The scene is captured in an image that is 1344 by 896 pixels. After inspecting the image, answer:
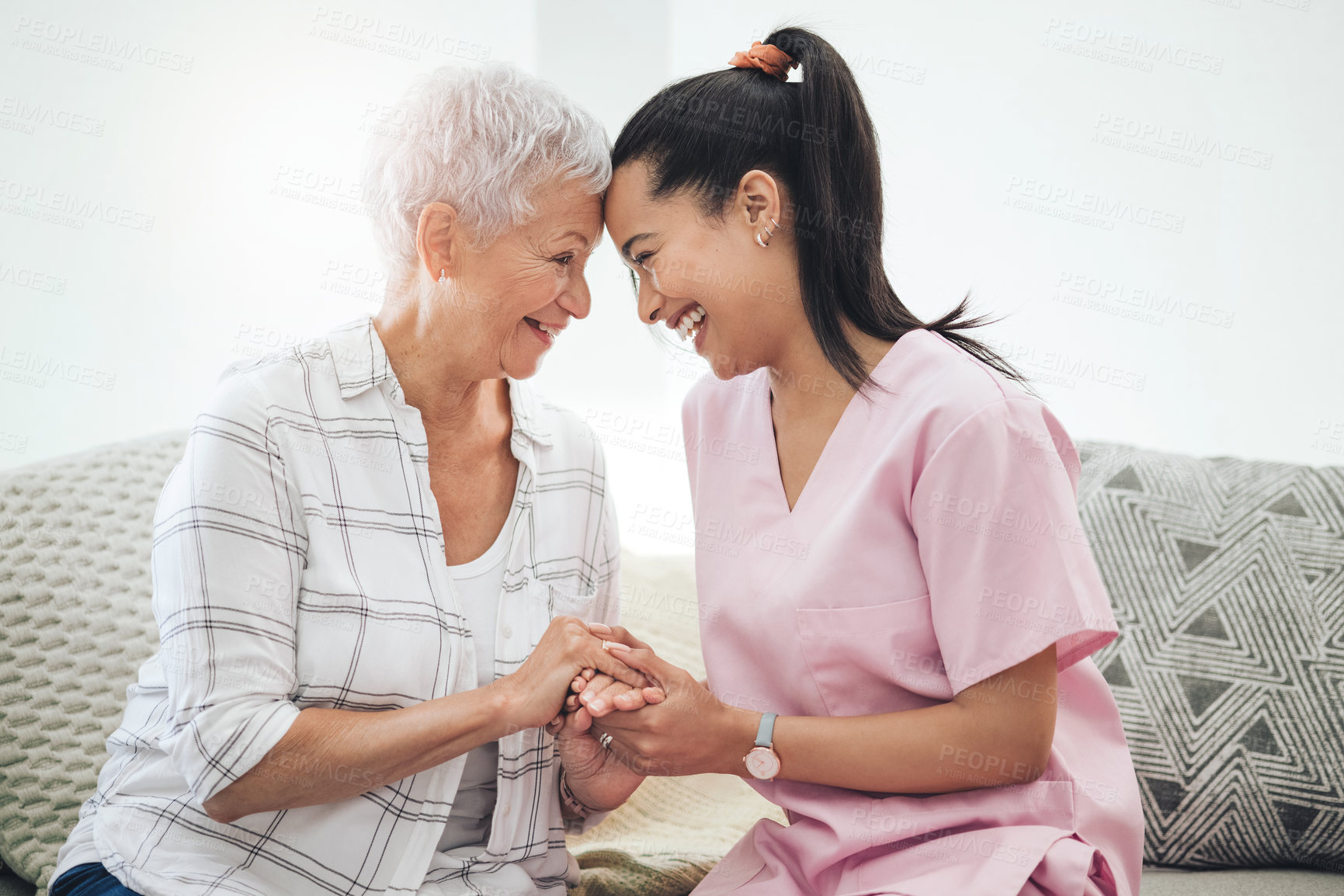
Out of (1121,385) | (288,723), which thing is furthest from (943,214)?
(288,723)

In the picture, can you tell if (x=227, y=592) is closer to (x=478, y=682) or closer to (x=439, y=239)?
(x=478, y=682)

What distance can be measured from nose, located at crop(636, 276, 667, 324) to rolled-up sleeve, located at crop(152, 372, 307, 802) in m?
0.54

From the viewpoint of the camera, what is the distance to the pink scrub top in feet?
3.74

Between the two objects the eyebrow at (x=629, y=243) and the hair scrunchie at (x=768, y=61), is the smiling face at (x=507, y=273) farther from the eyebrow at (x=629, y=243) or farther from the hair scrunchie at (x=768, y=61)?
the hair scrunchie at (x=768, y=61)

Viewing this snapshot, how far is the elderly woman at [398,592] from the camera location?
48.9 inches

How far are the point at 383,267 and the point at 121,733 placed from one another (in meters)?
0.78

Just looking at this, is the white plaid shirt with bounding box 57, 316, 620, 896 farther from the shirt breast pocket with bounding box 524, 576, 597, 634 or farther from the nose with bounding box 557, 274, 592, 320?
the nose with bounding box 557, 274, 592, 320

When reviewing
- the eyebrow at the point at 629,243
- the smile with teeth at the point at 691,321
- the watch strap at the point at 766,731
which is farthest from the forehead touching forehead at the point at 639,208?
the watch strap at the point at 766,731

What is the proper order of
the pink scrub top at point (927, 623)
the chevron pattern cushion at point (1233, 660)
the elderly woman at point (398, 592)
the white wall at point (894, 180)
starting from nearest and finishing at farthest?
the pink scrub top at point (927, 623) < the elderly woman at point (398, 592) < the chevron pattern cushion at point (1233, 660) < the white wall at point (894, 180)

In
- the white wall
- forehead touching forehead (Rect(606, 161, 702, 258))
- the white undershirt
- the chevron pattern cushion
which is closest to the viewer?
forehead touching forehead (Rect(606, 161, 702, 258))

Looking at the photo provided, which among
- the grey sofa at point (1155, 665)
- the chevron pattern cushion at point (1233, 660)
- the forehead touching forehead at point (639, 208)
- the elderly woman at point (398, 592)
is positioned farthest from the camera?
the chevron pattern cushion at point (1233, 660)

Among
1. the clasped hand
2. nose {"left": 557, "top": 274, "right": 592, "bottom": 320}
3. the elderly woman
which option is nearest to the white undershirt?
the elderly woman

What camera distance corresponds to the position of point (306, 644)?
4.28 feet

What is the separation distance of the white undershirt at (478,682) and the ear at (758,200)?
2.07ft
